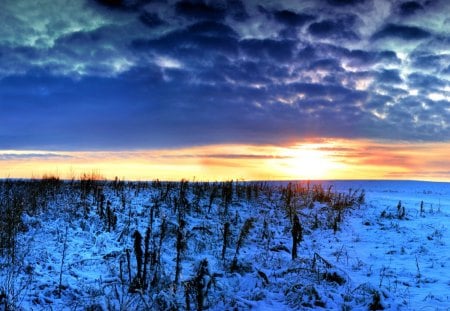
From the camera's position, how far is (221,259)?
11.8 metres

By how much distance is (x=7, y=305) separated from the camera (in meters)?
7.22

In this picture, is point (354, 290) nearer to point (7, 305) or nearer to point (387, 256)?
point (387, 256)

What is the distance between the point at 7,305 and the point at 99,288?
2.05 metres

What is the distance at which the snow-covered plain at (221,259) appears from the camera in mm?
8219

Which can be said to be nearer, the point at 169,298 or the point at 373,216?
the point at 169,298

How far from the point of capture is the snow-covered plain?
822 centimetres

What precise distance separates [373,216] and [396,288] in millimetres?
11012

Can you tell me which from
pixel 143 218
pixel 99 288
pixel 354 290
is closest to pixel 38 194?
pixel 143 218

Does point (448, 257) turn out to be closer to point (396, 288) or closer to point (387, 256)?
point (387, 256)

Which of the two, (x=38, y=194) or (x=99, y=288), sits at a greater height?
(x=38, y=194)

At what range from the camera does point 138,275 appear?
29.5 feet

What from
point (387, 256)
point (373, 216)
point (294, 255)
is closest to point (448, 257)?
point (387, 256)

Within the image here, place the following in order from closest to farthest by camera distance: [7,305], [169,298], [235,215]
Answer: [7,305] < [169,298] < [235,215]

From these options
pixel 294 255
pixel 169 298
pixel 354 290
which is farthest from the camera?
pixel 294 255
